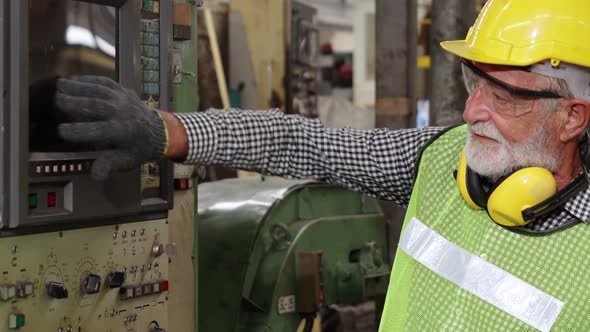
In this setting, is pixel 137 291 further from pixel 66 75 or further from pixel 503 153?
pixel 503 153

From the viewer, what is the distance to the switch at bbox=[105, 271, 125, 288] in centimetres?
227

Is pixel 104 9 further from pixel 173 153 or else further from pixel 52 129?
pixel 173 153

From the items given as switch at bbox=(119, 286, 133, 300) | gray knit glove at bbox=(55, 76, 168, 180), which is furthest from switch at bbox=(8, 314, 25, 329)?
gray knit glove at bbox=(55, 76, 168, 180)

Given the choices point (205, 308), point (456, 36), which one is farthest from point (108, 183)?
point (456, 36)

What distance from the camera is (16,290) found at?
6.73 feet

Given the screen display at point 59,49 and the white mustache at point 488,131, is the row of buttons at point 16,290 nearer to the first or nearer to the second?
the screen display at point 59,49

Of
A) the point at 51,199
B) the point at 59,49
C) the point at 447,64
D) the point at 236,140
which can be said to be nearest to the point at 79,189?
the point at 51,199

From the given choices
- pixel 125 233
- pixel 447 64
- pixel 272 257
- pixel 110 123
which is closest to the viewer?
pixel 110 123

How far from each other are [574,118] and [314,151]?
0.62 metres

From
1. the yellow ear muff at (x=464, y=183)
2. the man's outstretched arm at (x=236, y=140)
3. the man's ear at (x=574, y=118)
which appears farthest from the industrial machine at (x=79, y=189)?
the man's ear at (x=574, y=118)

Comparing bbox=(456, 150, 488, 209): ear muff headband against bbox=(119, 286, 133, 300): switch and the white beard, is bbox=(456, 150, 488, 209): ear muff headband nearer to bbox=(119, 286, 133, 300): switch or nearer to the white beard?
the white beard

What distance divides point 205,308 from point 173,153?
178 centimetres

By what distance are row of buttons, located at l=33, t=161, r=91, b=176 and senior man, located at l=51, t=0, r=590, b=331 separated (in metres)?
0.21

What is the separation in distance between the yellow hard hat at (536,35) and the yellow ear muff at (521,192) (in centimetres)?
25
